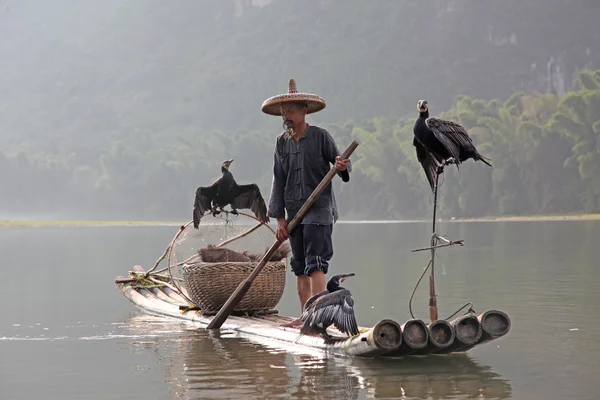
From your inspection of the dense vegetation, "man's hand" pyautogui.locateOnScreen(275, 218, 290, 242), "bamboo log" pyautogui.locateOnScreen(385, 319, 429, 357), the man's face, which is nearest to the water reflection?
"bamboo log" pyautogui.locateOnScreen(385, 319, 429, 357)

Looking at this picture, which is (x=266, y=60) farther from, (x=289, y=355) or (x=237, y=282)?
(x=289, y=355)

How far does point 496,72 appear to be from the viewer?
148375 millimetres

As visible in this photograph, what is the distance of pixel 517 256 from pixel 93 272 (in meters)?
8.62

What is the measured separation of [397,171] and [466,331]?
7500 cm

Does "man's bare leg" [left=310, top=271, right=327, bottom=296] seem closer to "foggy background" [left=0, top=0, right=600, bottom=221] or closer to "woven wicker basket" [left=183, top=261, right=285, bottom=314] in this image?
"woven wicker basket" [left=183, top=261, right=285, bottom=314]

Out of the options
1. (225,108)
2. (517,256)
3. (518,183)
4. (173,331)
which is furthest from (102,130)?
(173,331)

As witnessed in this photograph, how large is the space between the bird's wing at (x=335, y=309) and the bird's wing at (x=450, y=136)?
124 centimetres

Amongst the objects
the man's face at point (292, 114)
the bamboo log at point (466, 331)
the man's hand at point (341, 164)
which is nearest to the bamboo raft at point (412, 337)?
the bamboo log at point (466, 331)

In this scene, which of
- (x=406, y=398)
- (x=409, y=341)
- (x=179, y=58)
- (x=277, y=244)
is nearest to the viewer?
(x=406, y=398)

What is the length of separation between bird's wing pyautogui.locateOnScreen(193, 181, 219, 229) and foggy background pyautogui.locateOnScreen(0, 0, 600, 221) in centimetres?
5927

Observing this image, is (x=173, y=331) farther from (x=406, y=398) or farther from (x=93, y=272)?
(x=93, y=272)

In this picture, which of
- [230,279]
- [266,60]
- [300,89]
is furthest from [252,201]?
[266,60]

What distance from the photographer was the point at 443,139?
705cm

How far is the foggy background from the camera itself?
71.5 m
